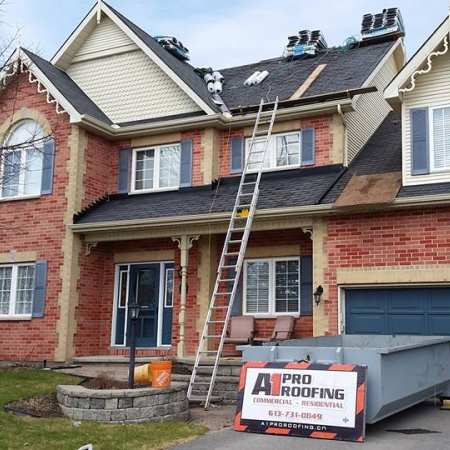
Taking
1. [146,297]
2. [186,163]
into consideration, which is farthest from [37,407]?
[186,163]

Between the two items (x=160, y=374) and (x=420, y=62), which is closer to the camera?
(x=160, y=374)

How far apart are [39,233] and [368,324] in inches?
319

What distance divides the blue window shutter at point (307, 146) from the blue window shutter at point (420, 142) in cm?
247

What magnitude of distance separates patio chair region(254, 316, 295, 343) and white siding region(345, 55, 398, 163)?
153 inches

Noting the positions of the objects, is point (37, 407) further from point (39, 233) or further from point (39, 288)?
point (39, 233)

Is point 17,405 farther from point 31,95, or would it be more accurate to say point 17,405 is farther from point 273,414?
point 31,95

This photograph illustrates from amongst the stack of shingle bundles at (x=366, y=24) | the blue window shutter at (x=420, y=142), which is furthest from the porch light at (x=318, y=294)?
the stack of shingle bundles at (x=366, y=24)

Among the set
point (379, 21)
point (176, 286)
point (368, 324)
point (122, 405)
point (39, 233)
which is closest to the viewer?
point (122, 405)

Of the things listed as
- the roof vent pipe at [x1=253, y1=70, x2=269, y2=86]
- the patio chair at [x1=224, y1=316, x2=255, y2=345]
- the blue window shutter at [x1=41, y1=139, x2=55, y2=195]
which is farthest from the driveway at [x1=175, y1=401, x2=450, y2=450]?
the roof vent pipe at [x1=253, y1=70, x2=269, y2=86]

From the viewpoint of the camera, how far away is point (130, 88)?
57.2 ft

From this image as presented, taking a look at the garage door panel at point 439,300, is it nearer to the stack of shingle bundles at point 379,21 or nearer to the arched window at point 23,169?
the arched window at point 23,169

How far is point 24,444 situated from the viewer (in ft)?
23.8

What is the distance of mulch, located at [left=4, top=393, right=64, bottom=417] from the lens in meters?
9.01

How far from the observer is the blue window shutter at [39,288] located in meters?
15.2
